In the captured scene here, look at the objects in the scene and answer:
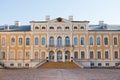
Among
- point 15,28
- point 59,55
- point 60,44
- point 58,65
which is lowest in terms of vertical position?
point 58,65

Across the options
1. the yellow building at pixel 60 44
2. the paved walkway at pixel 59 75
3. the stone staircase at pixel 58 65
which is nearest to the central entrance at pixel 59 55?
the yellow building at pixel 60 44

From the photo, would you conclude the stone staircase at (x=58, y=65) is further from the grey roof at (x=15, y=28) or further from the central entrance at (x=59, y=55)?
the grey roof at (x=15, y=28)

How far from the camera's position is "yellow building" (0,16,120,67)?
56.2 metres

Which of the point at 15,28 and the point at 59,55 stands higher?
the point at 15,28

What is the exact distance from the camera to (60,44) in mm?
56500

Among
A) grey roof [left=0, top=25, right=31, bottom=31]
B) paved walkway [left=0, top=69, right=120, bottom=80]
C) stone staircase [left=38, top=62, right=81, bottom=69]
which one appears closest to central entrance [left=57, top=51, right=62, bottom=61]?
stone staircase [left=38, top=62, right=81, bottom=69]

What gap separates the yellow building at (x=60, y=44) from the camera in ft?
185

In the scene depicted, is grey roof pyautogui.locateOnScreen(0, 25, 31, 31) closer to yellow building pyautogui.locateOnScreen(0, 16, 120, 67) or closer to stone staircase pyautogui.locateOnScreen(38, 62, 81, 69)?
yellow building pyautogui.locateOnScreen(0, 16, 120, 67)

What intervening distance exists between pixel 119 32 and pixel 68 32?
1015 centimetres

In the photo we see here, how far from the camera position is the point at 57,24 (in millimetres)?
56719

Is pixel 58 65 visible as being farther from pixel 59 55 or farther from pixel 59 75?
pixel 59 75

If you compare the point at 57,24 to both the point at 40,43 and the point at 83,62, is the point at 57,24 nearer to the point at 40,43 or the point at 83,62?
the point at 40,43

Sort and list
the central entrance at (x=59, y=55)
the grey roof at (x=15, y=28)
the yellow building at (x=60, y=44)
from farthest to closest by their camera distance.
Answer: the grey roof at (x=15, y=28) < the yellow building at (x=60, y=44) < the central entrance at (x=59, y=55)

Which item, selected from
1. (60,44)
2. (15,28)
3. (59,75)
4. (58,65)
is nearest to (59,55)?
(60,44)
